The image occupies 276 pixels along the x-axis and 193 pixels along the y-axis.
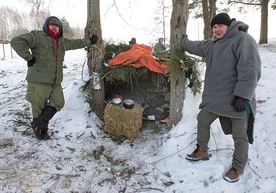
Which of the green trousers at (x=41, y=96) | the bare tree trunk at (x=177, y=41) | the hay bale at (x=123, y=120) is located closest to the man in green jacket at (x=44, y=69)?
the green trousers at (x=41, y=96)

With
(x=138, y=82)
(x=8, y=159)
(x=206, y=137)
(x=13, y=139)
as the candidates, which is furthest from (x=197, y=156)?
(x=13, y=139)

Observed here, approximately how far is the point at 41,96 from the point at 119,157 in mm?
1564

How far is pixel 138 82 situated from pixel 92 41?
52.6 inches

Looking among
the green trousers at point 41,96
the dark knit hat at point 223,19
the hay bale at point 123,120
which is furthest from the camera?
the hay bale at point 123,120

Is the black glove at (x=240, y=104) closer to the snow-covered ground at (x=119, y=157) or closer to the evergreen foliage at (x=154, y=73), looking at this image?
the snow-covered ground at (x=119, y=157)

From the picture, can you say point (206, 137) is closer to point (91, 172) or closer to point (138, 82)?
point (91, 172)

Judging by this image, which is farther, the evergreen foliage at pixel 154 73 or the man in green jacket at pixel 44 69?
the evergreen foliage at pixel 154 73

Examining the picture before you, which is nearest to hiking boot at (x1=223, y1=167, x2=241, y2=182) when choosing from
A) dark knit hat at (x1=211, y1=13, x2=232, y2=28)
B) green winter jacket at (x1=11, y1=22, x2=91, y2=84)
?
dark knit hat at (x1=211, y1=13, x2=232, y2=28)

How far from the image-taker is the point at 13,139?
3.38 meters

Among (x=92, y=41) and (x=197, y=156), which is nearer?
(x=197, y=156)

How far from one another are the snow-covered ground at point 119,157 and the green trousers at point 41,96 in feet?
1.55

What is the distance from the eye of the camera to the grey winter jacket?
2361mm

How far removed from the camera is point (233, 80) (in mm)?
2535

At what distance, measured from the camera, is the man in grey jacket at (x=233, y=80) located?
237 centimetres
